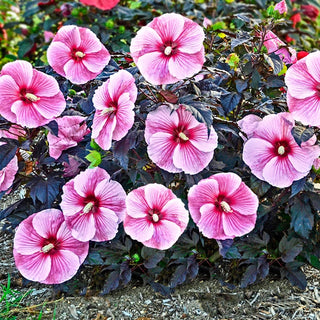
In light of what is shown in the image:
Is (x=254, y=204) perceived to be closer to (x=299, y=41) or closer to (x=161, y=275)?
(x=161, y=275)

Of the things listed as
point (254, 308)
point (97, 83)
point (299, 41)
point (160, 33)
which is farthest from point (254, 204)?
point (299, 41)

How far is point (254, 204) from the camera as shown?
172 cm

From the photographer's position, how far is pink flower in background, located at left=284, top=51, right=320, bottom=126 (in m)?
1.62

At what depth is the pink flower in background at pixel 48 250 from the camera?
1.84 metres

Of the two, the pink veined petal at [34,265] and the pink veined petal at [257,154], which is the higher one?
the pink veined petal at [257,154]

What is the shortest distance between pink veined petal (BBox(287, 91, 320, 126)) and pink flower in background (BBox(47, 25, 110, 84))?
69cm

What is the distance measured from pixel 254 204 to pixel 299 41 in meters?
2.59

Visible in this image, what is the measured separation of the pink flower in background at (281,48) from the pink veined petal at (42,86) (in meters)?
0.85

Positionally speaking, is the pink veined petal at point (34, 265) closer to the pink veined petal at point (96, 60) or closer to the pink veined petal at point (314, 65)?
the pink veined petal at point (96, 60)

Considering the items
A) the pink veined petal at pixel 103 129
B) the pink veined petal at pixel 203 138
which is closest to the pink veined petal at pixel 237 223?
the pink veined petal at pixel 203 138

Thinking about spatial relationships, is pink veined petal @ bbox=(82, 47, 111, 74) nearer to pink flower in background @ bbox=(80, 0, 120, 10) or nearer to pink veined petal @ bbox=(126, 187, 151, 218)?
pink veined petal @ bbox=(126, 187, 151, 218)

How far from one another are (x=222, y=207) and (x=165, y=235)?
20 centimetres

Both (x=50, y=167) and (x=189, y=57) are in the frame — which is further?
(x=50, y=167)

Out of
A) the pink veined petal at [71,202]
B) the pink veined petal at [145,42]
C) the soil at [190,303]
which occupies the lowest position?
the soil at [190,303]
